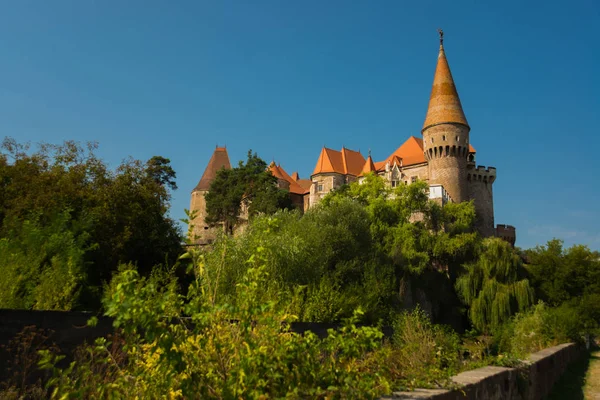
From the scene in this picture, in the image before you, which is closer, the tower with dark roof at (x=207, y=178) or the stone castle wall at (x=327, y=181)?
the stone castle wall at (x=327, y=181)

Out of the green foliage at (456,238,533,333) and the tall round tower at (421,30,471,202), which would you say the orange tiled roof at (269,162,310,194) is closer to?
the tall round tower at (421,30,471,202)

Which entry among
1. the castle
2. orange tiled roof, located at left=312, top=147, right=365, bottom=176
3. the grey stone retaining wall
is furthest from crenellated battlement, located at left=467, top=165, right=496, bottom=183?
the grey stone retaining wall

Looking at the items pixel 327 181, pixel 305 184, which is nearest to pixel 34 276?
pixel 327 181

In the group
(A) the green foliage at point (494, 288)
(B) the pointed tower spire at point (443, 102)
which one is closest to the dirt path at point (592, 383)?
(A) the green foliage at point (494, 288)

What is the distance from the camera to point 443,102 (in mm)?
47188

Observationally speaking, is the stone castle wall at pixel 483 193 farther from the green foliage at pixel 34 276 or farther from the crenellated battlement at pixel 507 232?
the green foliage at pixel 34 276

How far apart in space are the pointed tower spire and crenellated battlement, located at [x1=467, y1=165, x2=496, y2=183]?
4.61m

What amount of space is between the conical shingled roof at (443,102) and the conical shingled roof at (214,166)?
25.5 meters

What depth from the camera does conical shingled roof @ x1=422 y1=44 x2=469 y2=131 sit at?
151 feet

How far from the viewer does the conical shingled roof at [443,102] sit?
46.1 metres

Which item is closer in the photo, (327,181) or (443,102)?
(443,102)

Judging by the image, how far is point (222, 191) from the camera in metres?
41.3

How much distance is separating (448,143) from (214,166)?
28.8 meters

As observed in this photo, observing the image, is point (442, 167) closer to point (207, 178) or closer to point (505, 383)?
point (207, 178)
